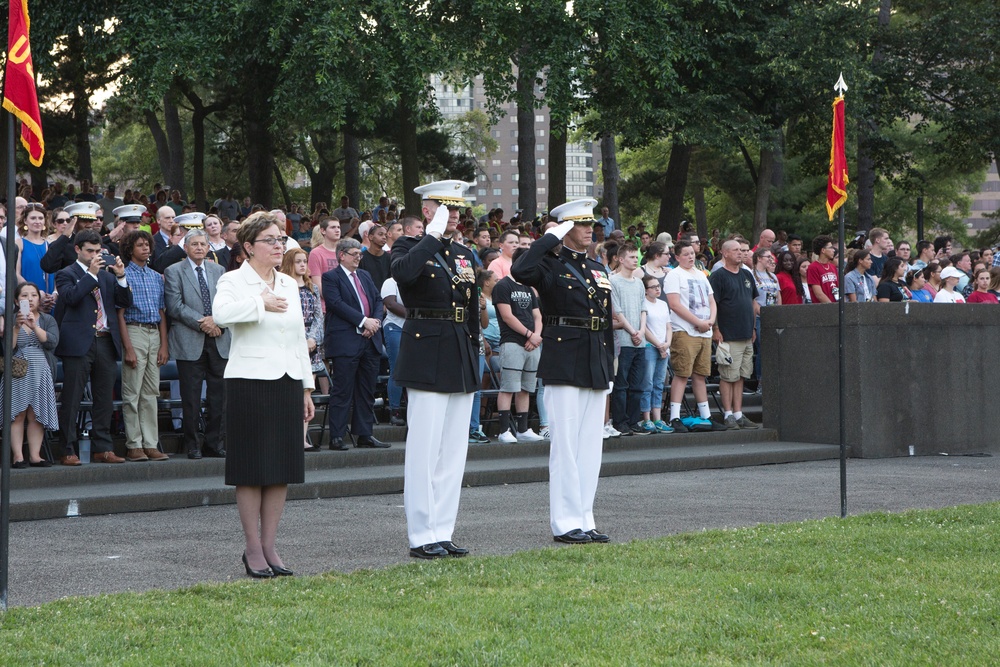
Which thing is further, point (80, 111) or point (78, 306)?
point (80, 111)

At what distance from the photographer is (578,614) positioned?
638 cm

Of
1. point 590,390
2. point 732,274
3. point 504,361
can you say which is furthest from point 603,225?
point 590,390

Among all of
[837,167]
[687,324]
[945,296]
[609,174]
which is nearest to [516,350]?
[687,324]

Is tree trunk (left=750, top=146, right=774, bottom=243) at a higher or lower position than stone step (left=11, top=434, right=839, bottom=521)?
higher

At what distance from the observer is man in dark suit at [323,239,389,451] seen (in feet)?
43.4

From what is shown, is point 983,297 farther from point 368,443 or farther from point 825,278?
point 368,443

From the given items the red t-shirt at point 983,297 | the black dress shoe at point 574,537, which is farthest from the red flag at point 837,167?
the red t-shirt at point 983,297

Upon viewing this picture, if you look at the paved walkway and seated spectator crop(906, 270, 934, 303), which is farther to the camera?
seated spectator crop(906, 270, 934, 303)

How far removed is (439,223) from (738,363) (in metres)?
8.41

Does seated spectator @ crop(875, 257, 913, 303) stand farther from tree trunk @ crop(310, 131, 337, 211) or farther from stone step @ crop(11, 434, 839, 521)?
tree trunk @ crop(310, 131, 337, 211)

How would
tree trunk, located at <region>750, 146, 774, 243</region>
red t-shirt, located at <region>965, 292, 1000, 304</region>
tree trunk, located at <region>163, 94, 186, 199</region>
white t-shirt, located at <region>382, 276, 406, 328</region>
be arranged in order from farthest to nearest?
tree trunk, located at <region>163, 94, 186, 199</region> < tree trunk, located at <region>750, 146, 774, 243</region> < red t-shirt, located at <region>965, 292, 1000, 304</region> < white t-shirt, located at <region>382, 276, 406, 328</region>

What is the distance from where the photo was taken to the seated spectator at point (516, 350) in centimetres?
1412

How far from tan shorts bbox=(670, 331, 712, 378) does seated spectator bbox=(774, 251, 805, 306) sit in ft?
8.80

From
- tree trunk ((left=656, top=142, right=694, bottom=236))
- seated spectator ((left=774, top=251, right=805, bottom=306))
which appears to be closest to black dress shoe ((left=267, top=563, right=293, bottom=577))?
seated spectator ((left=774, top=251, right=805, bottom=306))
